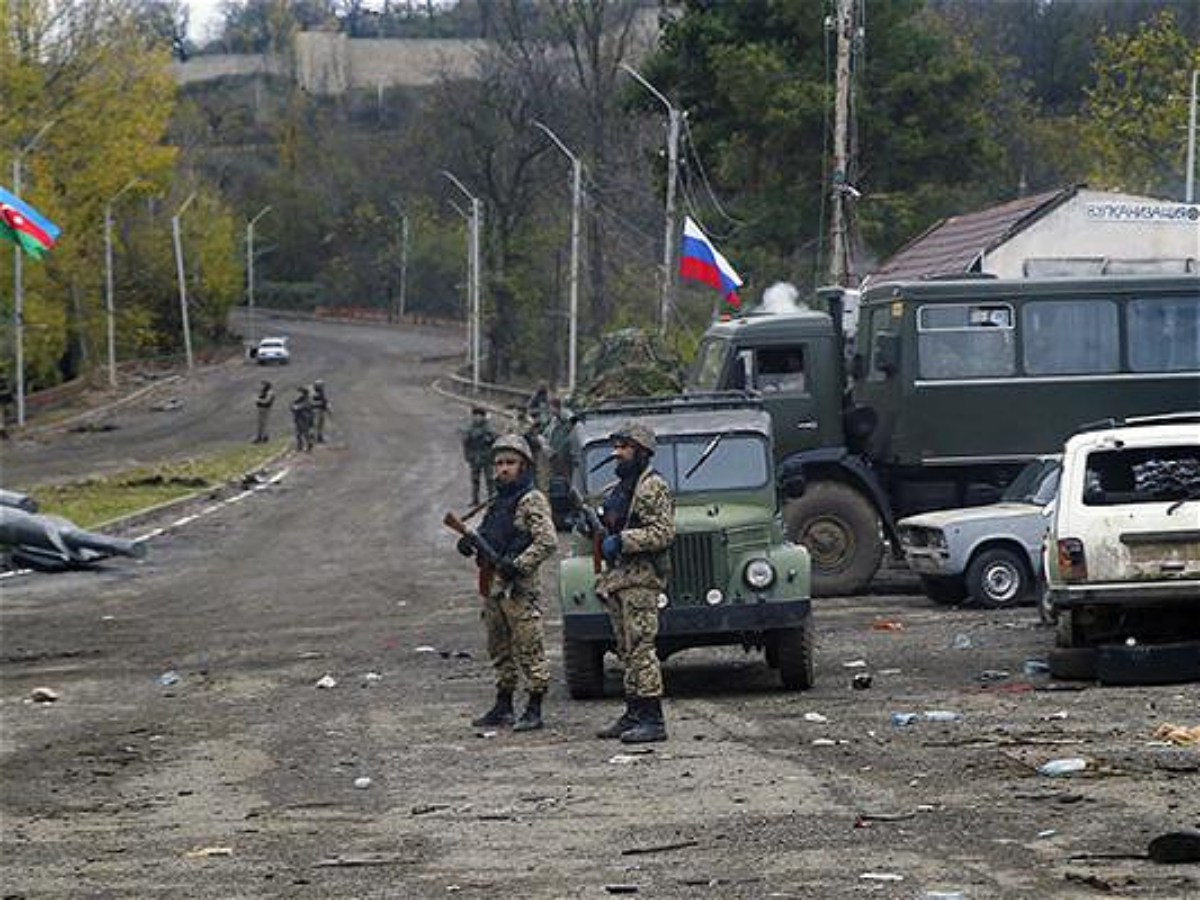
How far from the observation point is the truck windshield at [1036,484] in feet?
76.7

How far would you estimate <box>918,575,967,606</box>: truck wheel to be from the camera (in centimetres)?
2293

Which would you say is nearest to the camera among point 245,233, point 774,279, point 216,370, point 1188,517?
point 1188,517

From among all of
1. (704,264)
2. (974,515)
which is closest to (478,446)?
(704,264)

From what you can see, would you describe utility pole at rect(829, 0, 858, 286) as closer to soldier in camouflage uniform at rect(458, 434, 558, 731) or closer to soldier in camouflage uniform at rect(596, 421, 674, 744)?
soldier in camouflage uniform at rect(458, 434, 558, 731)

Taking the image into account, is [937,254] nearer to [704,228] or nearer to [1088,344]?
[1088,344]

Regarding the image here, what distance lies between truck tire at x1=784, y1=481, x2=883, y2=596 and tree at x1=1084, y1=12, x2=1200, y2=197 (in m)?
45.4

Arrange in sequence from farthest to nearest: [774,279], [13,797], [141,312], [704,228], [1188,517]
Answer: [141,312] < [704,228] < [774,279] < [1188,517] < [13,797]

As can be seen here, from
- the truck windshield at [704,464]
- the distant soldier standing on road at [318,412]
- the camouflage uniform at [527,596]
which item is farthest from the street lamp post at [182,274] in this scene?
the camouflage uniform at [527,596]

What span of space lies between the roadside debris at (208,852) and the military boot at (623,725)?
3637mm

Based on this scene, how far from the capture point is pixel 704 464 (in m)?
17.8

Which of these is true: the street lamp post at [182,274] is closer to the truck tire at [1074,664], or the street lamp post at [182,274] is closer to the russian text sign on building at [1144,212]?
the russian text sign on building at [1144,212]

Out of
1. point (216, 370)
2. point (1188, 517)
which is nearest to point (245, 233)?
point (216, 370)

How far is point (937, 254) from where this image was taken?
39.7 meters

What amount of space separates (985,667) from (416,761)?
5.57 m
